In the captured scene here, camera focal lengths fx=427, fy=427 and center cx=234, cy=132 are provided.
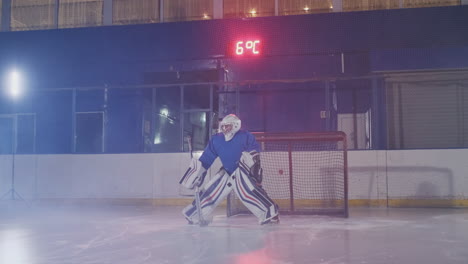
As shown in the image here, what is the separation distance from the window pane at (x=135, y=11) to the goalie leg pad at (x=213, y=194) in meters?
7.31

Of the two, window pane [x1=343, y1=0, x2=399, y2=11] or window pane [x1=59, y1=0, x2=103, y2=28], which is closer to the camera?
window pane [x1=343, y1=0, x2=399, y2=11]

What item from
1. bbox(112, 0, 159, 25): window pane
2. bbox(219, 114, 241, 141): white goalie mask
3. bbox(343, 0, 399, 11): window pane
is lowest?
bbox(219, 114, 241, 141): white goalie mask

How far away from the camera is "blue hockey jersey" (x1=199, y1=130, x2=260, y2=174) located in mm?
6055

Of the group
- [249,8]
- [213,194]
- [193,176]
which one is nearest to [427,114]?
[249,8]

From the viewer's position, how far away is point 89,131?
13.9m

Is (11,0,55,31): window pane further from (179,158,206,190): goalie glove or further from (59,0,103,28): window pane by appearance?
(179,158,206,190): goalie glove

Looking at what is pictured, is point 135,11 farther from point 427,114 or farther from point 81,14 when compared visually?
point 427,114

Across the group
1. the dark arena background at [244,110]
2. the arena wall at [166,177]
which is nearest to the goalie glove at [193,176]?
the dark arena background at [244,110]

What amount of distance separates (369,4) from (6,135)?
11047 mm

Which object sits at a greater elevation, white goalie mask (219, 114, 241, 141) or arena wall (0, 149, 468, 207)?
white goalie mask (219, 114, 241, 141)

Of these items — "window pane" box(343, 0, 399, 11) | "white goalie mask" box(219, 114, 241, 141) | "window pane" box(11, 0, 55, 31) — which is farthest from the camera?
"window pane" box(11, 0, 55, 31)

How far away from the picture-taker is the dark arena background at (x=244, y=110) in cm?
783

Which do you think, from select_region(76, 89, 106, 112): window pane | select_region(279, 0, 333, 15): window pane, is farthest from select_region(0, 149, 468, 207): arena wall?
select_region(279, 0, 333, 15): window pane

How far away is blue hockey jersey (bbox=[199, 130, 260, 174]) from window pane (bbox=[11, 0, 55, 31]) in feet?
28.2
